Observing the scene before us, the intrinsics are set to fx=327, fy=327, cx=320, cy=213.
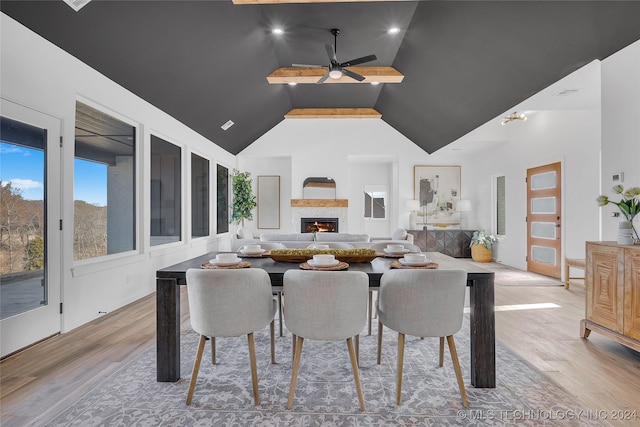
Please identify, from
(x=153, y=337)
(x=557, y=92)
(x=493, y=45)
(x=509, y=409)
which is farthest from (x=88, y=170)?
(x=557, y=92)

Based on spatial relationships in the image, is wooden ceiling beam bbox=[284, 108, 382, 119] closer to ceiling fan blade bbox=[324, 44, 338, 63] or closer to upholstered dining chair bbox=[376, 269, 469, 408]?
ceiling fan blade bbox=[324, 44, 338, 63]

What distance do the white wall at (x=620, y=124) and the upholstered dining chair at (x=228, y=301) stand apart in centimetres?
309

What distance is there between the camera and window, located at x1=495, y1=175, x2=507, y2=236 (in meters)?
7.20

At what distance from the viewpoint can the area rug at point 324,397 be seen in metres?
1.77

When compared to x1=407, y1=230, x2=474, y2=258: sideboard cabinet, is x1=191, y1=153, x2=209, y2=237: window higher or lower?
higher

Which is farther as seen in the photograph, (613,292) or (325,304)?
(613,292)

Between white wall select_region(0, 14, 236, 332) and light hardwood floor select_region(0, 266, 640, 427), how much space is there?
0.97ft

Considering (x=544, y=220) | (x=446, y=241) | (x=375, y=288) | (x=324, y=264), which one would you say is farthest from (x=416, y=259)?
(x=446, y=241)

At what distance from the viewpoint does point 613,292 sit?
2564 millimetres

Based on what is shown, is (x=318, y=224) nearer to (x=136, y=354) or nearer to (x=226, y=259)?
(x=136, y=354)

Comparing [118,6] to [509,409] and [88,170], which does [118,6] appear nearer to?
[88,170]

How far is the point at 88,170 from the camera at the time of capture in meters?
3.38

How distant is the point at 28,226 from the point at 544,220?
22.9 ft

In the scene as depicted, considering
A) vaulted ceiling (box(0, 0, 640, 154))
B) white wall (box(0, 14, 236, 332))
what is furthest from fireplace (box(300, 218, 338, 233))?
white wall (box(0, 14, 236, 332))
